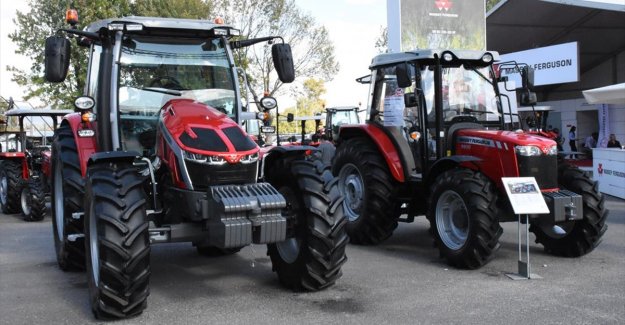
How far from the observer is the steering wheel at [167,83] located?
584 centimetres

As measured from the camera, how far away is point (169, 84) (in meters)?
5.88

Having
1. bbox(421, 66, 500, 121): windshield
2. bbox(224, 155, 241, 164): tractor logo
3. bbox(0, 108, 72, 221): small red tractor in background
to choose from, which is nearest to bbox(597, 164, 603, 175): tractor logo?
bbox(421, 66, 500, 121): windshield

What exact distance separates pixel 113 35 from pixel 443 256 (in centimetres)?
410

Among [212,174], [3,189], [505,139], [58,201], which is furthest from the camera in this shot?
[3,189]

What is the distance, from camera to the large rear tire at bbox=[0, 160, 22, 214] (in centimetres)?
1191

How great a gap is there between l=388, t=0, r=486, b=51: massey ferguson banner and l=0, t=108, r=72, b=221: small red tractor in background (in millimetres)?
9317

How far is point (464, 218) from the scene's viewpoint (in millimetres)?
6523

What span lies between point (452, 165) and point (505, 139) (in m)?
0.64

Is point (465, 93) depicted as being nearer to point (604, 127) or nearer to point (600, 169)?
point (600, 169)

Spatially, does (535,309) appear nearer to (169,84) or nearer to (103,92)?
(169,84)

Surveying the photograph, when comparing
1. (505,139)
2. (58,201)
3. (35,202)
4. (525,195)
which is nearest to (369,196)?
(505,139)

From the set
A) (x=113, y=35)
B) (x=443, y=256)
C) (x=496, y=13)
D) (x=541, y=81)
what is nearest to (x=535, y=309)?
(x=443, y=256)

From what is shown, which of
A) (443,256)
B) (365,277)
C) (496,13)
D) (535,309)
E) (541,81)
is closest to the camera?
(535,309)

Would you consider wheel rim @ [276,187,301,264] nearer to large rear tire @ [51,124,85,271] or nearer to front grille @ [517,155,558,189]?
large rear tire @ [51,124,85,271]
